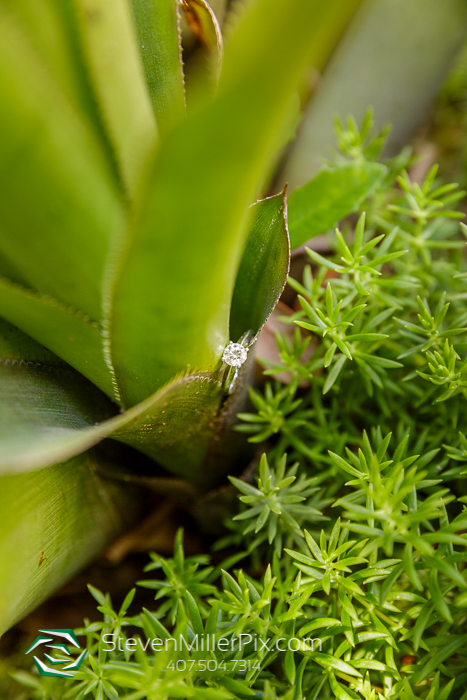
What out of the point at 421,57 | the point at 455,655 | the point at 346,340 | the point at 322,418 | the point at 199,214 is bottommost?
the point at 455,655

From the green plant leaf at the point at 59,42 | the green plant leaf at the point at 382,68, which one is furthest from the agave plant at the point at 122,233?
the green plant leaf at the point at 382,68

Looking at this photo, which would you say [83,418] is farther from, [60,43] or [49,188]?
[60,43]

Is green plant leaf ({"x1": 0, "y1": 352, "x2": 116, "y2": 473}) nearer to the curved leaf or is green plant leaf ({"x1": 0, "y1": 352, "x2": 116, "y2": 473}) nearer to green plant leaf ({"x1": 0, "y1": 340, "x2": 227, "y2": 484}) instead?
green plant leaf ({"x1": 0, "y1": 340, "x2": 227, "y2": 484})

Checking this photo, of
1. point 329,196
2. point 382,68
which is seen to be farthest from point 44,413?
point 382,68

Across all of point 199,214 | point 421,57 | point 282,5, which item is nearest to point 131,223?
point 199,214

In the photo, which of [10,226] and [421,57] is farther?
[421,57]

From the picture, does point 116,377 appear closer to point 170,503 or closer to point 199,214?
point 199,214
